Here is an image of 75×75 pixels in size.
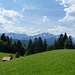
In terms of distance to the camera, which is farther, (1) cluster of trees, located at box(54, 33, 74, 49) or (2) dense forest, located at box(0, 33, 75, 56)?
(2) dense forest, located at box(0, 33, 75, 56)

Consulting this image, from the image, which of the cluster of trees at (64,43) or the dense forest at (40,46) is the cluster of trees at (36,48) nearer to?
the dense forest at (40,46)

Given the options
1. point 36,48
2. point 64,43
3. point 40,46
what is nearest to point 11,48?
point 36,48

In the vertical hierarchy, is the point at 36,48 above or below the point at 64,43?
below

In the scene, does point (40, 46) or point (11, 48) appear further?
point (11, 48)

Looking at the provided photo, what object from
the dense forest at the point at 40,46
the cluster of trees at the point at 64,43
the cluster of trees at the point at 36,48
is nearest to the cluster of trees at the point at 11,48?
the dense forest at the point at 40,46

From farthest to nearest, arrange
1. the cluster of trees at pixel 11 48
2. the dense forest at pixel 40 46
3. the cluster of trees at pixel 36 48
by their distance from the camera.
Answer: the cluster of trees at pixel 11 48
the cluster of trees at pixel 36 48
the dense forest at pixel 40 46

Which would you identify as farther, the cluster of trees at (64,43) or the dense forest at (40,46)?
the dense forest at (40,46)

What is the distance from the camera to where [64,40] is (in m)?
154

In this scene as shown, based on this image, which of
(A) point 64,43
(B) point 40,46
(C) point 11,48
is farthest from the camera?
(C) point 11,48

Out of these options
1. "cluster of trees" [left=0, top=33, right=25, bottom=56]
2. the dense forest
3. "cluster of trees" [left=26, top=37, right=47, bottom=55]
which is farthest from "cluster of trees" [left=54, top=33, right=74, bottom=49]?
"cluster of trees" [left=0, top=33, right=25, bottom=56]

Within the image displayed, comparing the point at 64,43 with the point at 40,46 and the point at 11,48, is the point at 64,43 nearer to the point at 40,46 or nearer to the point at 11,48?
the point at 40,46

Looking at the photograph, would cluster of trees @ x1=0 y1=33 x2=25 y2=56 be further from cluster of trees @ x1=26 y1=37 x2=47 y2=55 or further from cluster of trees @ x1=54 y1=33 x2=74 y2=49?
cluster of trees @ x1=54 y1=33 x2=74 y2=49

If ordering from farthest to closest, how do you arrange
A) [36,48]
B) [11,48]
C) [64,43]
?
[11,48] → [36,48] → [64,43]

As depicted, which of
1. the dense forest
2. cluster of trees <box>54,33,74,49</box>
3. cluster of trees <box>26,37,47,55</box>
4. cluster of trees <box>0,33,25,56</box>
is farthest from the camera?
cluster of trees <box>0,33,25,56</box>
